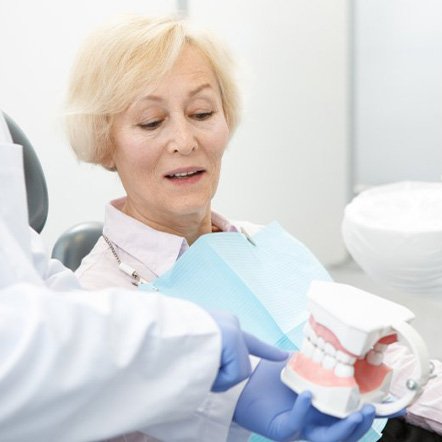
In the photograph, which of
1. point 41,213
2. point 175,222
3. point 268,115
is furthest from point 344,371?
point 268,115

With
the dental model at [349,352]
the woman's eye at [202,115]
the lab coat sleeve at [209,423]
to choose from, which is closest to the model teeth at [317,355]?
the dental model at [349,352]

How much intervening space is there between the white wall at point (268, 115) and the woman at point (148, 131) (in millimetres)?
1112

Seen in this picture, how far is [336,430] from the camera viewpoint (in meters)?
0.92

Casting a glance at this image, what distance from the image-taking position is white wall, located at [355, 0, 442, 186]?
11.4 ft

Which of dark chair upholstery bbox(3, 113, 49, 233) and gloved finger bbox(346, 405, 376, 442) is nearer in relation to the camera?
gloved finger bbox(346, 405, 376, 442)

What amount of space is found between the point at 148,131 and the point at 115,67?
0.13 m

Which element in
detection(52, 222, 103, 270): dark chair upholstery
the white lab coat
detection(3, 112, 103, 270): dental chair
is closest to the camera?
the white lab coat

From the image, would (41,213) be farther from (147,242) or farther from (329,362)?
(329,362)

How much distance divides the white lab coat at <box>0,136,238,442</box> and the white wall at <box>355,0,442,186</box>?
2.88 metres

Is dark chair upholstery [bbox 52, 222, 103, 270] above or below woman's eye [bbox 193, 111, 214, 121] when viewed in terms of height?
below

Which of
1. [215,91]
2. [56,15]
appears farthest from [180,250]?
[56,15]

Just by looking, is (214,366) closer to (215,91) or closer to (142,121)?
(142,121)

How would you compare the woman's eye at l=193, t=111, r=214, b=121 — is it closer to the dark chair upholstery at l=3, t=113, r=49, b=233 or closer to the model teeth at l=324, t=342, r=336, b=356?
the dark chair upholstery at l=3, t=113, r=49, b=233

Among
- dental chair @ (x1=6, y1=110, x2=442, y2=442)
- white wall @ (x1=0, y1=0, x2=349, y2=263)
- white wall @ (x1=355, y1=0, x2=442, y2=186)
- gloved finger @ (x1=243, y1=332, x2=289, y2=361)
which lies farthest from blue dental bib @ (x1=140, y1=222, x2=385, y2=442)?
white wall @ (x1=355, y1=0, x2=442, y2=186)
